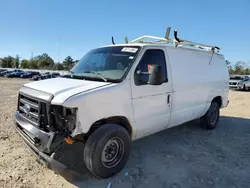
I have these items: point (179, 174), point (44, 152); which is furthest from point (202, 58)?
point (44, 152)

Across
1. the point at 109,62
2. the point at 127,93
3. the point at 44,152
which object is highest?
the point at 109,62

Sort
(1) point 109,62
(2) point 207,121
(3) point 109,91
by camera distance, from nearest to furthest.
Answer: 1. (3) point 109,91
2. (1) point 109,62
3. (2) point 207,121

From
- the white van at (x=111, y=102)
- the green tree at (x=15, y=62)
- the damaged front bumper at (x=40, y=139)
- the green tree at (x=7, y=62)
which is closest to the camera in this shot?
the damaged front bumper at (x=40, y=139)

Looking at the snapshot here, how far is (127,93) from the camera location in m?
3.66

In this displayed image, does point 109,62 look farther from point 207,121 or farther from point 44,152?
point 207,121

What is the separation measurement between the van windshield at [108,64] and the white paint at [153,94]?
0.46 feet

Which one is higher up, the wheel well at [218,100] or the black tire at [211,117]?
the wheel well at [218,100]

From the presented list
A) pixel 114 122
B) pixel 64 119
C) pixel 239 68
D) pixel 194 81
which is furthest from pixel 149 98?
pixel 239 68

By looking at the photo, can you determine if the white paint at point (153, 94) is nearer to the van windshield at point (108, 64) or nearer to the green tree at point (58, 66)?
the van windshield at point (108, 64)

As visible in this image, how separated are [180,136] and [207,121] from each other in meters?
1.11

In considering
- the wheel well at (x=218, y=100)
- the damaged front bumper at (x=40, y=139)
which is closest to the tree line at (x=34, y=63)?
the wheel well at (x=218, y=100)

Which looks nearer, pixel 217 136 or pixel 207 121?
pixel 217 136

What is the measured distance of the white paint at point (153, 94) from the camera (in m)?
3.18

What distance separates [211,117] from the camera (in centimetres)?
648
